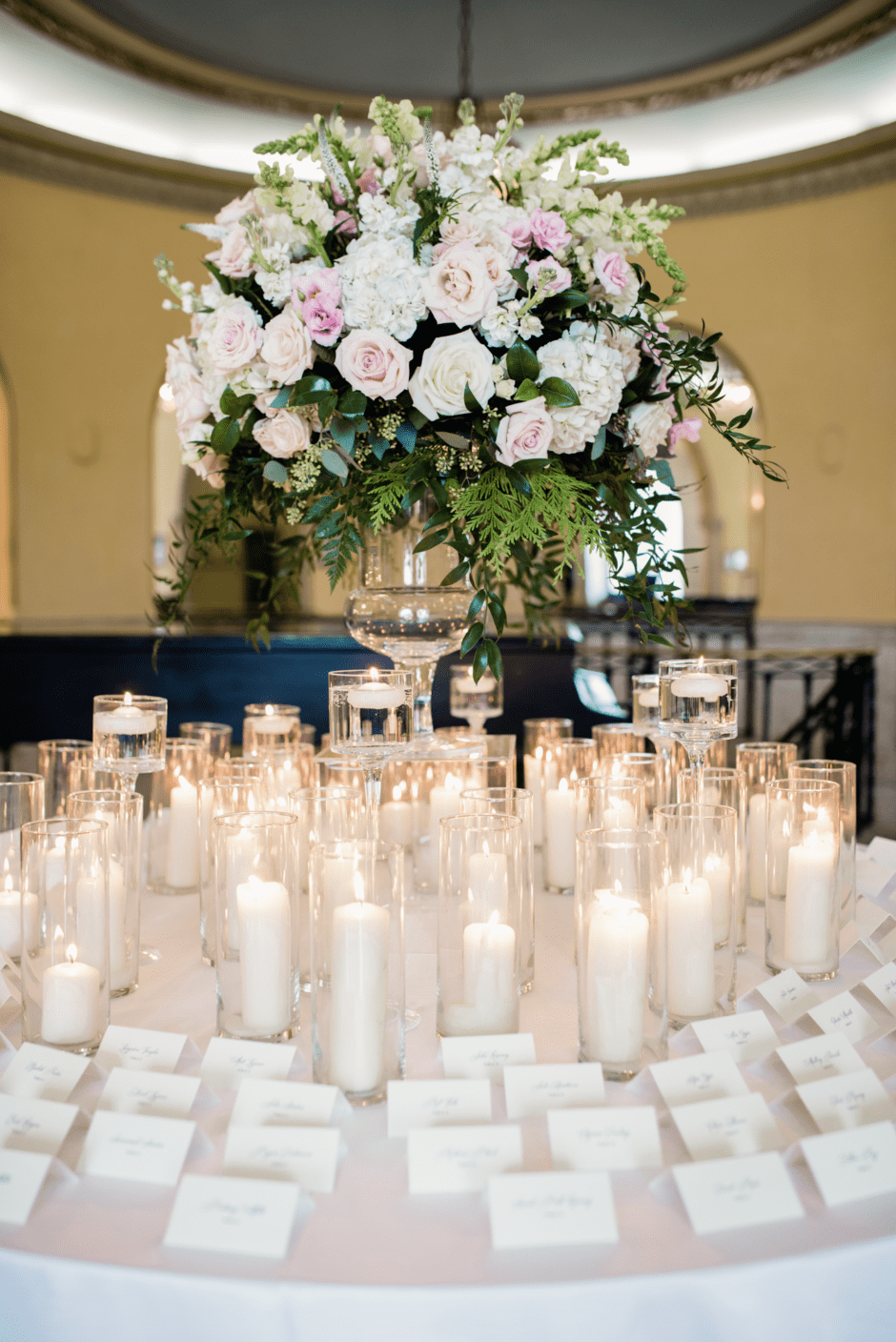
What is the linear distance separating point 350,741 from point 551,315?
2.23 feet

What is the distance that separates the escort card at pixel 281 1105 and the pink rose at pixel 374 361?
908mm

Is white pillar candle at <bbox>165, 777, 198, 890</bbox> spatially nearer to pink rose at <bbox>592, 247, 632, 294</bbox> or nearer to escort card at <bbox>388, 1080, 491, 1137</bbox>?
escort card at <bbox>388, 1080, 491, 1137</bbox>

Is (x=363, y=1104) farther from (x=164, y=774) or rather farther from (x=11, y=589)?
(x=11, y=589)

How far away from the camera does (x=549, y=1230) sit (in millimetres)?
800

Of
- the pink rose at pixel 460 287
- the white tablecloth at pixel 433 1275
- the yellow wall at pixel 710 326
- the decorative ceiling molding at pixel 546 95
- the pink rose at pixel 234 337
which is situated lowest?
the white tablecloth at pixel 433 1275

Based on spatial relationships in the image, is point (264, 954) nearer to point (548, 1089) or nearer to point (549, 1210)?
point (548, 1089)

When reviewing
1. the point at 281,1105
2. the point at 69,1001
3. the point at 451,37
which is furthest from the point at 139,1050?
the point at 451,37

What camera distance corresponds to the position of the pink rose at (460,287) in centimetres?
146

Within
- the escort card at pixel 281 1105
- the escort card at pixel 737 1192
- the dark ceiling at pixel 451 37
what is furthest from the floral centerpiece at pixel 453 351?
the dark ceiling at pixel 451 37

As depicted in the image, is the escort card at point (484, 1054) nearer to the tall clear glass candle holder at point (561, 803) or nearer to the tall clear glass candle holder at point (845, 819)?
the tall clear glass candle holder at point (845, 819)

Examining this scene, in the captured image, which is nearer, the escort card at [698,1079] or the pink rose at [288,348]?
the escort card at [698,1079]

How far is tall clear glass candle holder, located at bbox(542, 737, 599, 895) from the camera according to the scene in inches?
68.4

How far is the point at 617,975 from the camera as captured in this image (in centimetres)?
105

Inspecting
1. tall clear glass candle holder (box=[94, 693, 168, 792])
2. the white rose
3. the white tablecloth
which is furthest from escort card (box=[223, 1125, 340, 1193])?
the white rose
